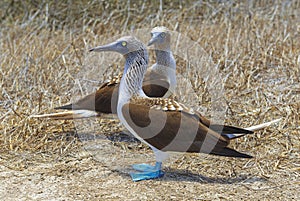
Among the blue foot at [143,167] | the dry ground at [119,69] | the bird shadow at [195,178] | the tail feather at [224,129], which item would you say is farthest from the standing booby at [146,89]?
the tail feather at [224,129]

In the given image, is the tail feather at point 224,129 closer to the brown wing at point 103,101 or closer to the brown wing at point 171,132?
the brown wing at point 171,132

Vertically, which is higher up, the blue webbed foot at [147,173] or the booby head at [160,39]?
the booby head at [160,39]

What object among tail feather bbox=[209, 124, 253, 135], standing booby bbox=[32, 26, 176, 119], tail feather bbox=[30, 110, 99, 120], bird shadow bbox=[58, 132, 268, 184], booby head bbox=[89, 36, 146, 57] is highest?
booby head bbox=[89, 36, 146, 57]

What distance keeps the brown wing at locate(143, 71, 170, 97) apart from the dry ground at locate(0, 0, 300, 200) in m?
0.51

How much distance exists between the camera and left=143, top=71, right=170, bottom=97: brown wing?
5.20 m

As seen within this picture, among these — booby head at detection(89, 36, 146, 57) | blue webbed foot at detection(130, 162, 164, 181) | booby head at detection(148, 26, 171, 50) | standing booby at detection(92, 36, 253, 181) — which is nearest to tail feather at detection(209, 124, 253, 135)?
standing booby at detection(92, 36, 253, 181)

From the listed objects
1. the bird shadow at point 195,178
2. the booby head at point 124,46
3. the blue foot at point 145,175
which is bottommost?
the bird shadow at point 195,178

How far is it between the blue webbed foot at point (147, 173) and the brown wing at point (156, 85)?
1.04 metres

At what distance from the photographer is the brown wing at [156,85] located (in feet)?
17.1

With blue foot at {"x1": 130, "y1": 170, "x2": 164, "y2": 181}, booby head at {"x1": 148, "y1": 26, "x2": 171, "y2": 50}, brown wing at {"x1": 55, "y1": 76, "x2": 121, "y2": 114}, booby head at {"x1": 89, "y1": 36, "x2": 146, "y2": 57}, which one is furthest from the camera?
booby head at {"x1": 148, "y1": 26, "x2": 171, "y2": 50}

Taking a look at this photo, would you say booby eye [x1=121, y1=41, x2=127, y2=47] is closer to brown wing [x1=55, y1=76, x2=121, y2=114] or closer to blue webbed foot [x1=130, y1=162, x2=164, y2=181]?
brown wing [x1=55, y1=76, x2=121, y2=114]

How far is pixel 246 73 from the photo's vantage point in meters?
6.30

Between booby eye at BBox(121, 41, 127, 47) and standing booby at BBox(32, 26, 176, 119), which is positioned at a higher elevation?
booby eye at BBox(121, 41, 127, 47)

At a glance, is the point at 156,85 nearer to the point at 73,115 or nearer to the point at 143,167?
the point at 73,115
